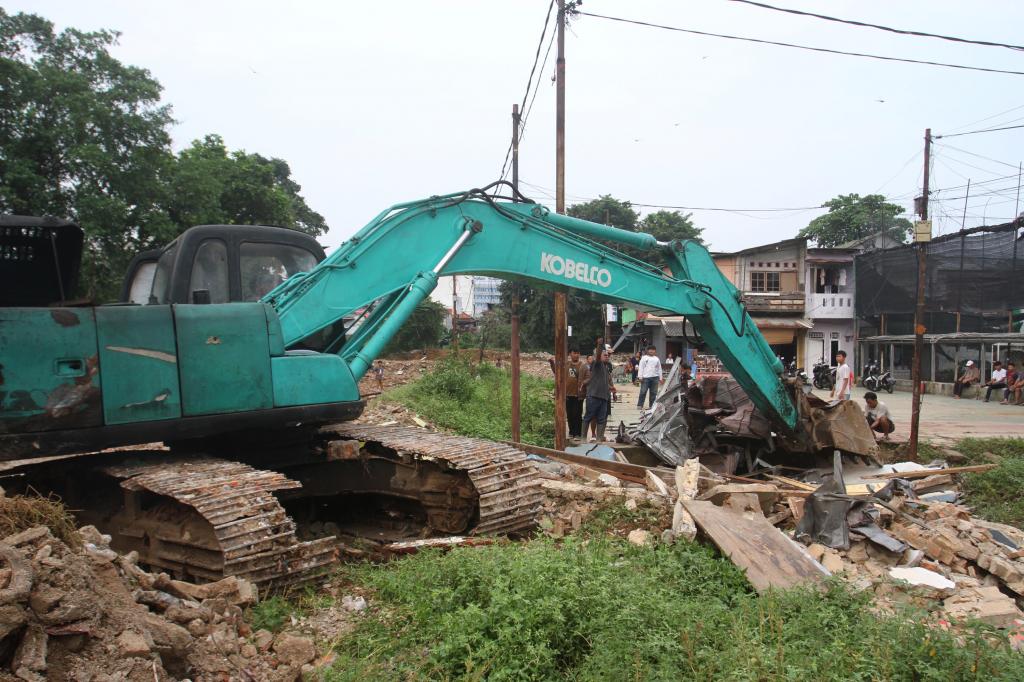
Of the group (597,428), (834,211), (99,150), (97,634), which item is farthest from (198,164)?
(834,211)

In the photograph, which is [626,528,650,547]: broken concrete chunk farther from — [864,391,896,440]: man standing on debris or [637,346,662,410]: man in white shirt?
[637,346,662,410]: man in white shirt

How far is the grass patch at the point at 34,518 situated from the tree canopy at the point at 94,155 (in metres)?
14.4

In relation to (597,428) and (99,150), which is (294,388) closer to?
(597,428)

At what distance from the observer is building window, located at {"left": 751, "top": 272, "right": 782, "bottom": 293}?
34250mm

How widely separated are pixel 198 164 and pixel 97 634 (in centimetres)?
1820

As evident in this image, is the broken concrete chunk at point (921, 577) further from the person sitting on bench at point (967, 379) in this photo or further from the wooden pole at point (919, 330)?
the person sitting on bench at point (967, 379)

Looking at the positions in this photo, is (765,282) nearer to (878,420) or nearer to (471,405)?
(471,405)

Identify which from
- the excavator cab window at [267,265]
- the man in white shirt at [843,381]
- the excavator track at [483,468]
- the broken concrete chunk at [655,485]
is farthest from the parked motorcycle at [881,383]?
the excavator cab window at [267,265]

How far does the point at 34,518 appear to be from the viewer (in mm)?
2877

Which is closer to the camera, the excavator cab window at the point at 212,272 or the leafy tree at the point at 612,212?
the excavator cab window at the point at 212,272

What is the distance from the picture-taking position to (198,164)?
18.4 meters

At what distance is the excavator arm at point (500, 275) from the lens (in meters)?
5.03

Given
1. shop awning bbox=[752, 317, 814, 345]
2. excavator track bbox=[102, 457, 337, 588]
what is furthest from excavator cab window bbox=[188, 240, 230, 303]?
shop awning bbox=[752, 317, 814, 345]

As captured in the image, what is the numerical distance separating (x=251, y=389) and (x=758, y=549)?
3.38m
